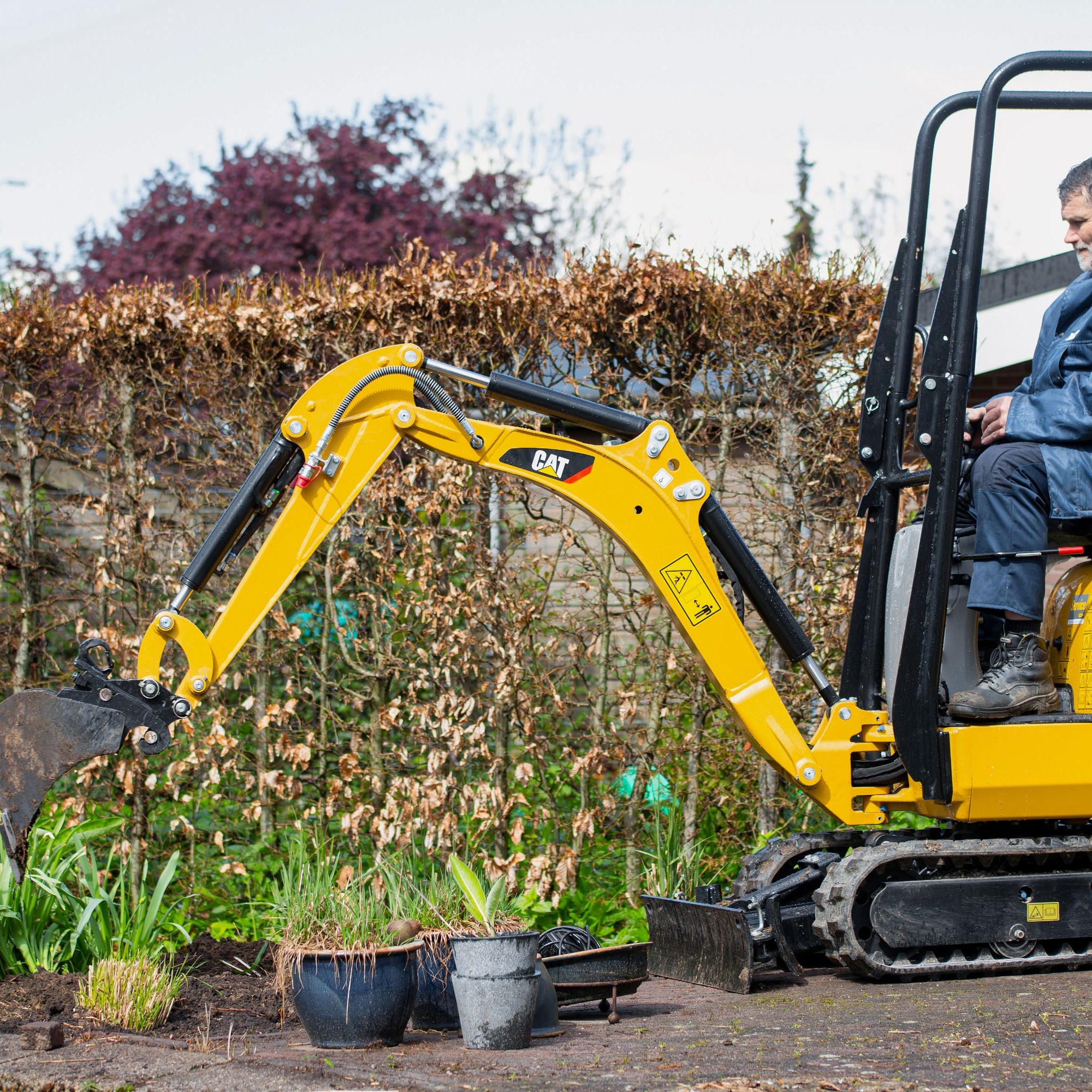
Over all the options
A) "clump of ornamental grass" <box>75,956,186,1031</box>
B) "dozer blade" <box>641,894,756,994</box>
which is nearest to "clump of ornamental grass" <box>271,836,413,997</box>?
"clump of ornamental grass" <box>75,956,186,1031</box>

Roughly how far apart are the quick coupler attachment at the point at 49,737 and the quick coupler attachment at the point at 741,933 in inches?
84.4

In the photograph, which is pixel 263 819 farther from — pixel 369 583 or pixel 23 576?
pixel 23 576

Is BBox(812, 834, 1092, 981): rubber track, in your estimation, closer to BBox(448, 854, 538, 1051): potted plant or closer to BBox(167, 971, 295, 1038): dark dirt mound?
BBox(448, 854, 538, 1051): potted plant

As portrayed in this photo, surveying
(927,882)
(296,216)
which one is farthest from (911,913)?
(296,216)

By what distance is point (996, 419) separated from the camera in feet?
15.7

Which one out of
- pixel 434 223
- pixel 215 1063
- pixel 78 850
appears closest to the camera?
pixel 215 1063

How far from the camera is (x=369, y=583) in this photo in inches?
259

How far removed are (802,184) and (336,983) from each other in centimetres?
3903

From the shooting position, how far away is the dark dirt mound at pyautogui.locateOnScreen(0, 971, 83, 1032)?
14.1ft

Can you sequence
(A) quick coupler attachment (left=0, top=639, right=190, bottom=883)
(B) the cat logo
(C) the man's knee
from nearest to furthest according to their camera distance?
(A) quick coupler attachment (left=0, top=639, right=190, bottom=883), (C) the man's knee, (B) the cat logo

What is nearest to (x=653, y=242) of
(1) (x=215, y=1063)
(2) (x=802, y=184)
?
(1) (x=215, y=1063)

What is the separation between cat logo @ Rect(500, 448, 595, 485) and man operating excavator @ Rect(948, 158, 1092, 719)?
4.69 ft

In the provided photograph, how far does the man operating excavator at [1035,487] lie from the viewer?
450 centimetres

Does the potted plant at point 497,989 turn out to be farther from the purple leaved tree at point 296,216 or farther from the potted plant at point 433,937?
the purple leaved tree at point 296,216
